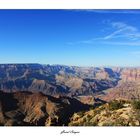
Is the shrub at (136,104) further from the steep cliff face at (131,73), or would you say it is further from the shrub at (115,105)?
the steep cliff face at (131,73)

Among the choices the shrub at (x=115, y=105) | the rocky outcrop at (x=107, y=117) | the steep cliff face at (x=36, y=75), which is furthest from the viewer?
the shrub at (x=115, y=105)

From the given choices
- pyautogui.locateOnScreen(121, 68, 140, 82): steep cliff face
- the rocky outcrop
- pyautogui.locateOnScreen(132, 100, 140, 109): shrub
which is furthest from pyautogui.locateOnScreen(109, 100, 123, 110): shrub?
pyautogui.locateOnScreen(121, 68, 140, 82): steep cliff face

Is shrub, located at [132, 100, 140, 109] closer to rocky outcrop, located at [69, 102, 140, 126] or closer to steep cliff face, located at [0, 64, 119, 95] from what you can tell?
rocky outcrop, located at [69, 102, 140, 126]

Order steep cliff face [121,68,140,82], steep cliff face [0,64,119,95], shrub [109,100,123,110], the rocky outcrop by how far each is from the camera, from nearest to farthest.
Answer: the rocky outcrop
steep cliff face [0,64,119,95]
steep cliff face [121,68,140,82]
shrub [109,100,123,110]

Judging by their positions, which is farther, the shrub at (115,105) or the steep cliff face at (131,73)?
the shrub at (115,105)

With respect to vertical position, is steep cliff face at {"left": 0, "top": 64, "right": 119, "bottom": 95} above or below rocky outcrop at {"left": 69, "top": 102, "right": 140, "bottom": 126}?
above

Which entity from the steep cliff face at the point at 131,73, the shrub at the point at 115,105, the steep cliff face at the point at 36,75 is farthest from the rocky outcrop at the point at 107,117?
the steep cliff face at the point at 36,75

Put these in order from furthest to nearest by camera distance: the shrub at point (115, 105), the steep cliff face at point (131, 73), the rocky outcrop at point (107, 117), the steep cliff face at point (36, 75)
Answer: the shrub at point (115, 105) < the steep cliff face at point (131, 73) < the steep cliff face at point (36, 75) < the rocky outcrop at point (107, 117)

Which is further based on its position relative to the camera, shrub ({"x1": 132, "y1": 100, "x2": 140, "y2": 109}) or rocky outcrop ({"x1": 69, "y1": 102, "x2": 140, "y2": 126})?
shrub ({"x1": 132, "y1": 100, "x2": 140, "y2": 109})
